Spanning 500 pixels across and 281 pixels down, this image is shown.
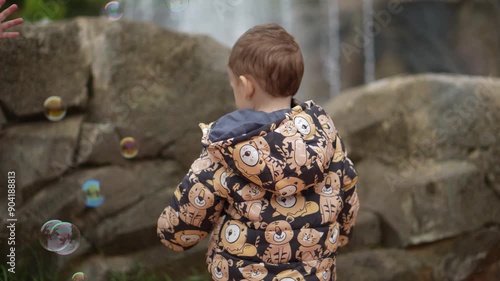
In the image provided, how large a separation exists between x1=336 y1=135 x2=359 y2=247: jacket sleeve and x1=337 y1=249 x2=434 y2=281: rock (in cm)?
120

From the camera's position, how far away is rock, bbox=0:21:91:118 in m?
3.32

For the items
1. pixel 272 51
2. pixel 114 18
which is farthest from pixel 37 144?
pixel 272 51

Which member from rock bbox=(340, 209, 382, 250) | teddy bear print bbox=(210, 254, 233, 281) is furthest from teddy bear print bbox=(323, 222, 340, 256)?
rock bbox=(340, 209, 382, 250)

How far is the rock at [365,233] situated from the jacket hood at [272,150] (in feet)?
5.79

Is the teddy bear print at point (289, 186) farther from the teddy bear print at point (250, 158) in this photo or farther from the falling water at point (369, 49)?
the falling water at point (369, 49)

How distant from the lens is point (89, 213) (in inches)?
135

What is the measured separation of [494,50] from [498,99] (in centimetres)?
376

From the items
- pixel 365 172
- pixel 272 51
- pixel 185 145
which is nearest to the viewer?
pixel 272 51

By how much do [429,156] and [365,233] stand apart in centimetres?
59

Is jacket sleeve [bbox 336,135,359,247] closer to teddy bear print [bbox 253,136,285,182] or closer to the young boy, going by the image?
the young boy

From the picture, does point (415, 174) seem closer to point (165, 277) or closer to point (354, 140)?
point (354, 140)

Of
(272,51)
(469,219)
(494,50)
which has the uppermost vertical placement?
(272,51)

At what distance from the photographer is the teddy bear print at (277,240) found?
2.13m

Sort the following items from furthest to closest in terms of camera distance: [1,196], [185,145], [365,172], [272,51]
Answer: [365,172] → [185,145] → [1,196] → [272,51]
